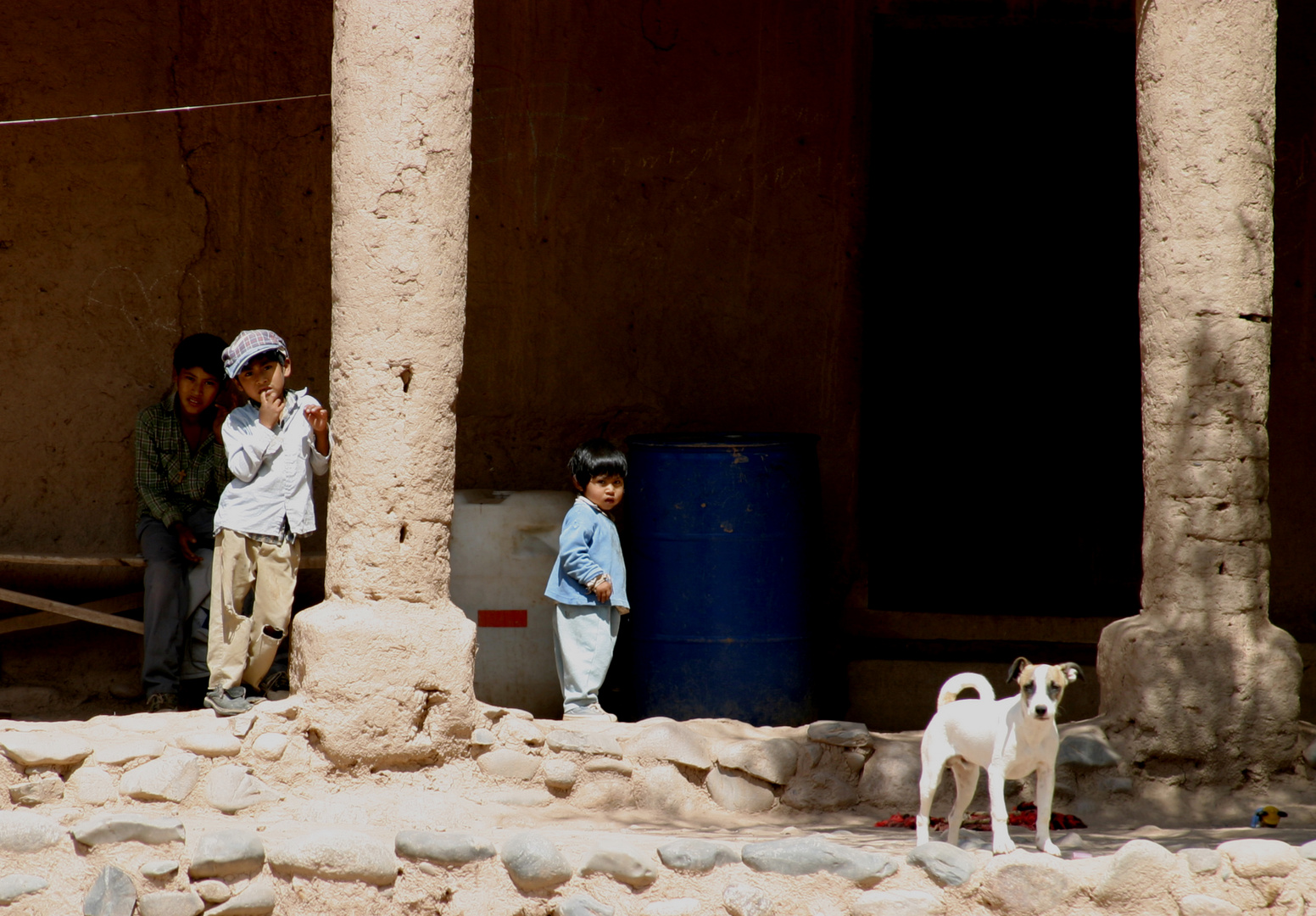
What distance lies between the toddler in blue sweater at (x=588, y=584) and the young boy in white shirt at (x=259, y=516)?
2.91 feet

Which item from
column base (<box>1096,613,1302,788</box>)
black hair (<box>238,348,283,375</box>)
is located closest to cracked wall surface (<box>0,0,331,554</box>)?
black hair (<box>238,348,283,375</box>)

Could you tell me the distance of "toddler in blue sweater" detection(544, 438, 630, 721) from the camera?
4.66 meters

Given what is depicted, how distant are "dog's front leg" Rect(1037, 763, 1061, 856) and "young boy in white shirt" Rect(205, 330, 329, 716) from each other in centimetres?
233

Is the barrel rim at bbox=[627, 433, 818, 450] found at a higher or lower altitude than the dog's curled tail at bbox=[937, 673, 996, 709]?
higher

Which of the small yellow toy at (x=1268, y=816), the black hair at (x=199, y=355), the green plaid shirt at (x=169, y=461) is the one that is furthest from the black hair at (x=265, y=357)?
the small yellow toy at (x=1268, y=816)

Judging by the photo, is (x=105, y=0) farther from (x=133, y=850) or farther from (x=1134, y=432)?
(x=1134, y=432)

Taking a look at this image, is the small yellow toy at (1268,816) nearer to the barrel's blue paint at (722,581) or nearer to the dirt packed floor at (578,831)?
the dirt packed floor at (578,831)

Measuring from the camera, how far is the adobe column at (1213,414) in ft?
13.4

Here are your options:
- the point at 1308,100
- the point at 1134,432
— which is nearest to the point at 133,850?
the point at 1134,432

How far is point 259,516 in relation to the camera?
14.0ft

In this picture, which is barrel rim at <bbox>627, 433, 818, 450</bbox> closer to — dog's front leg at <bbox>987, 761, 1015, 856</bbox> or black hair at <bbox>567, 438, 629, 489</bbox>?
black hair at <bbox>567, 438, 629, 489</bbox>

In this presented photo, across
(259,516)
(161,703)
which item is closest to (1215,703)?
(259,516)

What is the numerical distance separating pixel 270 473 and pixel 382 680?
84 cm

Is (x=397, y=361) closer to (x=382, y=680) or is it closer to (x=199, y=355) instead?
(x=382, y=680)
